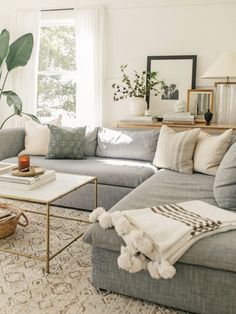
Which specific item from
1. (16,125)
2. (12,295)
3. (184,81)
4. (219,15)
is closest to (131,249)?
(12,295)

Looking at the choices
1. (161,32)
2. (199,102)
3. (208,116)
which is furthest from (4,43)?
(208,116)

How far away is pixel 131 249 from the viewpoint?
1.74m

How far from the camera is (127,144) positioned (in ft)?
11.8

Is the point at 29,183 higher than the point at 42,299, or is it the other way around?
the point at 29,183

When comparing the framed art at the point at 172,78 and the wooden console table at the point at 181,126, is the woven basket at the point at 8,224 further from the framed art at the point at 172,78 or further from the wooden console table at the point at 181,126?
the framed art at the point at 172,78

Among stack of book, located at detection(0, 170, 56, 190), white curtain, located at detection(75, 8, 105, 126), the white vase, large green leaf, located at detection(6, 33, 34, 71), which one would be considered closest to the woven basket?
stack of book, located at detection(0, 170, 56, 190)

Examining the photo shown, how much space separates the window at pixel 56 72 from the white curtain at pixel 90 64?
0.28m

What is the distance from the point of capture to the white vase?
4051 mm

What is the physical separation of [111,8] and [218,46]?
4.35ft

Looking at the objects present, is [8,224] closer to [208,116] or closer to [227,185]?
[227,185]

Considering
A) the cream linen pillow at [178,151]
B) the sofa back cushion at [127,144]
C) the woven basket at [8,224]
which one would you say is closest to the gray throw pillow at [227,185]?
the cream linen pillow at [178,151]

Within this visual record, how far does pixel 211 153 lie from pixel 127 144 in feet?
3.13

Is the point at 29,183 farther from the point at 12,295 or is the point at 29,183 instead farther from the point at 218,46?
the point at 218,46

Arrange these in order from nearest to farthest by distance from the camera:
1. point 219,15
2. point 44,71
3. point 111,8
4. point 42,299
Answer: point 42,299, point 219,15, point 111,8, point 44,71
